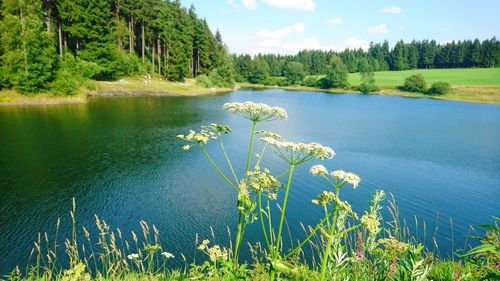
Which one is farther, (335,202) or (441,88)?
(441,88)

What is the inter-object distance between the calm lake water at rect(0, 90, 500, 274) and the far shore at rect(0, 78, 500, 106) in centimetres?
551

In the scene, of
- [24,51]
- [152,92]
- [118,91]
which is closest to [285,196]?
[24,51]

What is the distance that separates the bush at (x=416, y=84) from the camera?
11875cm

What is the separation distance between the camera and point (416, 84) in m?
119

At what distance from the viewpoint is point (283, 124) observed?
51.4 m

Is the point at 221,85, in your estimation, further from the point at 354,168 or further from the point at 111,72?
the point at 354,168

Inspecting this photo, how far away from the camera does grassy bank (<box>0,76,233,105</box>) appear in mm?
50500

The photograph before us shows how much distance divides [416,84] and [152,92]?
98.2 m

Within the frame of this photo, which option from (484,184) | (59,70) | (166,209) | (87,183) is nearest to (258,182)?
(166,209)

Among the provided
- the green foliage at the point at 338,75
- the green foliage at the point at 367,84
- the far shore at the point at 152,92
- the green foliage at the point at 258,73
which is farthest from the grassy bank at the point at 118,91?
the green foliage at the point at 367,84

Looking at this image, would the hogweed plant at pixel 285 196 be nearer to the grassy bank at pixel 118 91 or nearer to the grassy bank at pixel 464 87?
the grassy bank at pixel 118 91

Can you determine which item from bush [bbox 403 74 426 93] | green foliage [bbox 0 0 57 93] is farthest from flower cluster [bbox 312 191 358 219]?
bush [bbox 403 74 426 93]

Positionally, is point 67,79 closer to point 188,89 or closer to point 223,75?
point 188,89

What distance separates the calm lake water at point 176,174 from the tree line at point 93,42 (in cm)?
924
